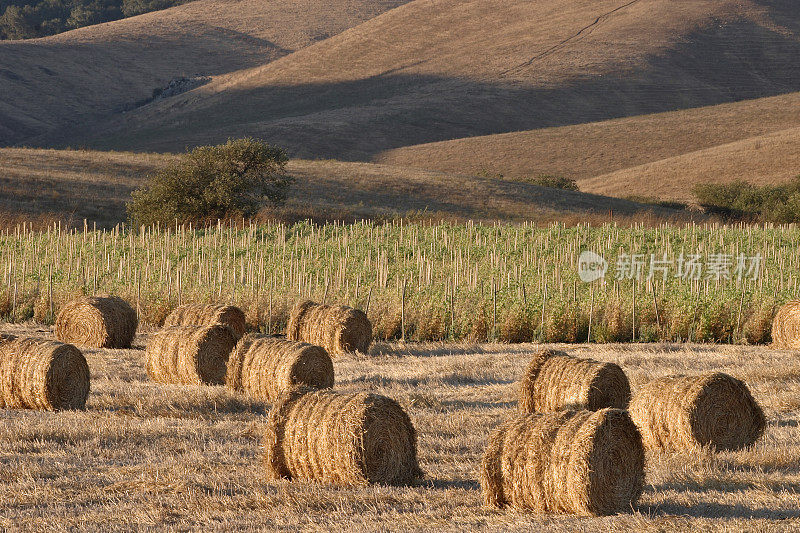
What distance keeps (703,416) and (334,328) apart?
19.7 feet

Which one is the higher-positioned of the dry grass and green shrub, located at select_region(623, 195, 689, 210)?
the dry grass

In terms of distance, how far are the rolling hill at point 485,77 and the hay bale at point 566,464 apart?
70.6m

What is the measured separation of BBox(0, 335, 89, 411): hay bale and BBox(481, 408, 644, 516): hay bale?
15.0 ft

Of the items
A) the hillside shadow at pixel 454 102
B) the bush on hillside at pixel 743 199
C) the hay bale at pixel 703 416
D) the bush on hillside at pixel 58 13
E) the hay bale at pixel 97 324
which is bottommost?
the hay bale at pixel 703 416

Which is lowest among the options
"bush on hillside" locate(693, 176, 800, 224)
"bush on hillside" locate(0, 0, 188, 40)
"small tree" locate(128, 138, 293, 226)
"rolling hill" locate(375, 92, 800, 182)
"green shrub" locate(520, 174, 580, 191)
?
"small tree" locate(128, 138, 293, 226)

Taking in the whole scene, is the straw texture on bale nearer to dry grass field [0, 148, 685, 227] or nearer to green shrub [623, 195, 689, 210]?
dry grass field [0, 148, 685, 227]

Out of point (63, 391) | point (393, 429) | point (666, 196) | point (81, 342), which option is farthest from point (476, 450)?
point (666, 196)

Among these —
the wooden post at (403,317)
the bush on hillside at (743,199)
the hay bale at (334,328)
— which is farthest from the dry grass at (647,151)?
the hay bale at (334,328)

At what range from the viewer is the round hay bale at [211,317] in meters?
12.8

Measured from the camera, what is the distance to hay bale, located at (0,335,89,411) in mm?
8773

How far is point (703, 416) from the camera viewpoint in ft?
23.7

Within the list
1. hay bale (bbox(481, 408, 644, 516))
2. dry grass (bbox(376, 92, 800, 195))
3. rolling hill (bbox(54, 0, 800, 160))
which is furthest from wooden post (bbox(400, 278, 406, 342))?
rolling hill (bbox(54, 0, 800, 160))

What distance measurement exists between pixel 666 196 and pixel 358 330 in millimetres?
45859

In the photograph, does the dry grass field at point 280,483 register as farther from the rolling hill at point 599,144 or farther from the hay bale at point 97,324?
the rolling hill at point 599,144
